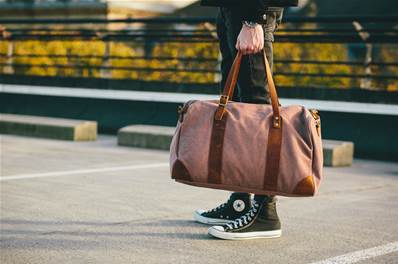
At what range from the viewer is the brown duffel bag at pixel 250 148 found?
4121mm

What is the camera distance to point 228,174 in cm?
418

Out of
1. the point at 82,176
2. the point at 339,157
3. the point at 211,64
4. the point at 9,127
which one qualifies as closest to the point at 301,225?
the point at 82,176

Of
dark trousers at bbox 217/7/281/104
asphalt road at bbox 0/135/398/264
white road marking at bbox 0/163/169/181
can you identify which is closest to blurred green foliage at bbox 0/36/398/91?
white road marking at bbox 0/163/169/181

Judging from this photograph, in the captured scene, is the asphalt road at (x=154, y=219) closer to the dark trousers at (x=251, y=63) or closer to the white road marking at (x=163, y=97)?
the dark trousers at (x=251, y=63)

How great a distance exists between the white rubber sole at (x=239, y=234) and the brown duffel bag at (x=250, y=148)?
0.40 meters

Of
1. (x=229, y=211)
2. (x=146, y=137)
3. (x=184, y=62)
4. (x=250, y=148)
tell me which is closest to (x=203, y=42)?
(x=184, y=62)

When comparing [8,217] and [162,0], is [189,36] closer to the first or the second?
[8,217]

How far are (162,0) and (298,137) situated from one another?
4577 cm

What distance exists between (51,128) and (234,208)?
21.2ft

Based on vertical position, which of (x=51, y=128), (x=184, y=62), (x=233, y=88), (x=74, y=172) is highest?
(x=233, y=88)

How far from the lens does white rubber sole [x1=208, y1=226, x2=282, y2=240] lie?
4.53m

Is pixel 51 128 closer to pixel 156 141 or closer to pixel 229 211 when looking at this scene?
pixel 156 141

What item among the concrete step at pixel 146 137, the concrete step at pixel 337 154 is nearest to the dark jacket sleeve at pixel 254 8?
the concrete step at pixel 337 154

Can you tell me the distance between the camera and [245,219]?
4.61m
